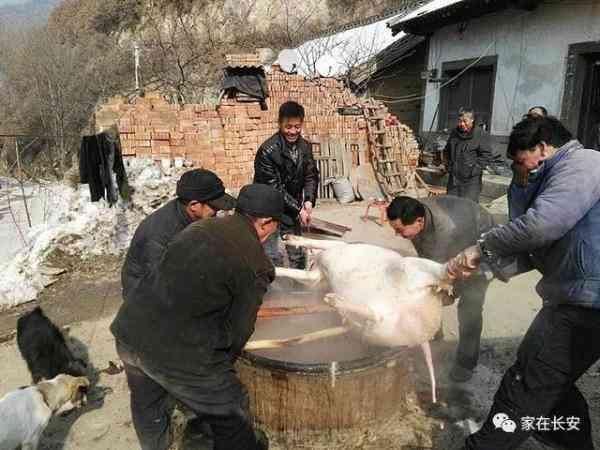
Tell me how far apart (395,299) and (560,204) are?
118 centimetres

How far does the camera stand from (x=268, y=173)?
4.56 m

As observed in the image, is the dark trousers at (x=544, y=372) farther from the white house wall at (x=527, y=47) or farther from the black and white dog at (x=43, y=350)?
the white house wall at (x=527, y=47)

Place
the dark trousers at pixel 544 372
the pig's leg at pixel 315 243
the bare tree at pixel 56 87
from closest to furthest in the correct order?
the dark trousers at pixel 544 372 < the pig's leg at pixel 315 243 < the bare tree at pixel 56 87

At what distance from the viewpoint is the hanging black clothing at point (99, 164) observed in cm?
609

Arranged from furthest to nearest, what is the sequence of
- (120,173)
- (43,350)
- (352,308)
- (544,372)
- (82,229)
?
(120,173) < (82,229) < (43,350) < (352,308) < (544,372)

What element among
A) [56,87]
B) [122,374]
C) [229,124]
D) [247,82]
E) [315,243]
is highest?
[56,87]

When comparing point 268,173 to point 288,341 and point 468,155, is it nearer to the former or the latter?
point 288,341

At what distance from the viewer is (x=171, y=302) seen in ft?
6.93

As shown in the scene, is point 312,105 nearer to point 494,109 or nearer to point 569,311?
point 494,109

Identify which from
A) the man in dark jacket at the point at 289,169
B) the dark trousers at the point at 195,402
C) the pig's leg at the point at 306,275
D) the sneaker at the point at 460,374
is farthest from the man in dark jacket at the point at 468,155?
the dark trousers at the point at 195,402

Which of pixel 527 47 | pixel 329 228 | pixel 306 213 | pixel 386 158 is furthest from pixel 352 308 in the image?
pixel 527 47

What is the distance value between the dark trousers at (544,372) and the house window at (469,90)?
897 centimetres

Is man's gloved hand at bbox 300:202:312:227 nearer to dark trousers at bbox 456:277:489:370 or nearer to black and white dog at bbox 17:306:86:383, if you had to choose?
dark trousers at bbox 456:277:489:370

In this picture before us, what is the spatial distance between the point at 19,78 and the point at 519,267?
21265 millimetres
